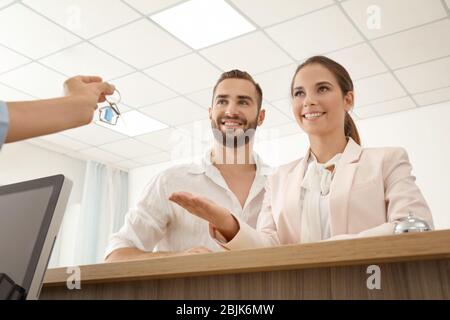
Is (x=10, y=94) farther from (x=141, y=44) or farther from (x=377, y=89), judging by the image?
(x=377, y=89)

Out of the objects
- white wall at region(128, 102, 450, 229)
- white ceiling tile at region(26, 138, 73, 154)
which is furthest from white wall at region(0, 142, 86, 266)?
white wall at region(128, 102, 450, 229)

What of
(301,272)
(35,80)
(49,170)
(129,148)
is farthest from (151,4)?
(49,170)

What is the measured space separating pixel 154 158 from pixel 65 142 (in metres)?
1.17

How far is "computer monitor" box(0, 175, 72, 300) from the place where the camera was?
2.39 ft

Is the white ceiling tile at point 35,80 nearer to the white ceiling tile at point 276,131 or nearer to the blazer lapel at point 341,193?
the white ceiling tile at point 276,131

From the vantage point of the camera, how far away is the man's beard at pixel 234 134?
162 centimetres

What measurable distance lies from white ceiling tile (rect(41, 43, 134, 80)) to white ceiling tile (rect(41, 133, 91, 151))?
1574 millimetres

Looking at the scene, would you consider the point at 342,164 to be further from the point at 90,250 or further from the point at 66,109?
the point at 90,250

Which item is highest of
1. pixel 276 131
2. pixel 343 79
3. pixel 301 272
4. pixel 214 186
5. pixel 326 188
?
pixel 276 131

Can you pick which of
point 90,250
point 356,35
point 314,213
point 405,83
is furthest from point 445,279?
point 90,250

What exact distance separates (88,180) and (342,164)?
5.07 meters

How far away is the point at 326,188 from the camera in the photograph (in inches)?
43.7

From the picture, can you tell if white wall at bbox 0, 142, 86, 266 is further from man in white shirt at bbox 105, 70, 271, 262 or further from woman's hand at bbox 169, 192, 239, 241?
woman's hand at bbox 169, 192, 239, 241

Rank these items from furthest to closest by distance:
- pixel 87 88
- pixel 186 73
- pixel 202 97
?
1. pixel 202 97
2. pixel 186 73
3. pixel 87 88
